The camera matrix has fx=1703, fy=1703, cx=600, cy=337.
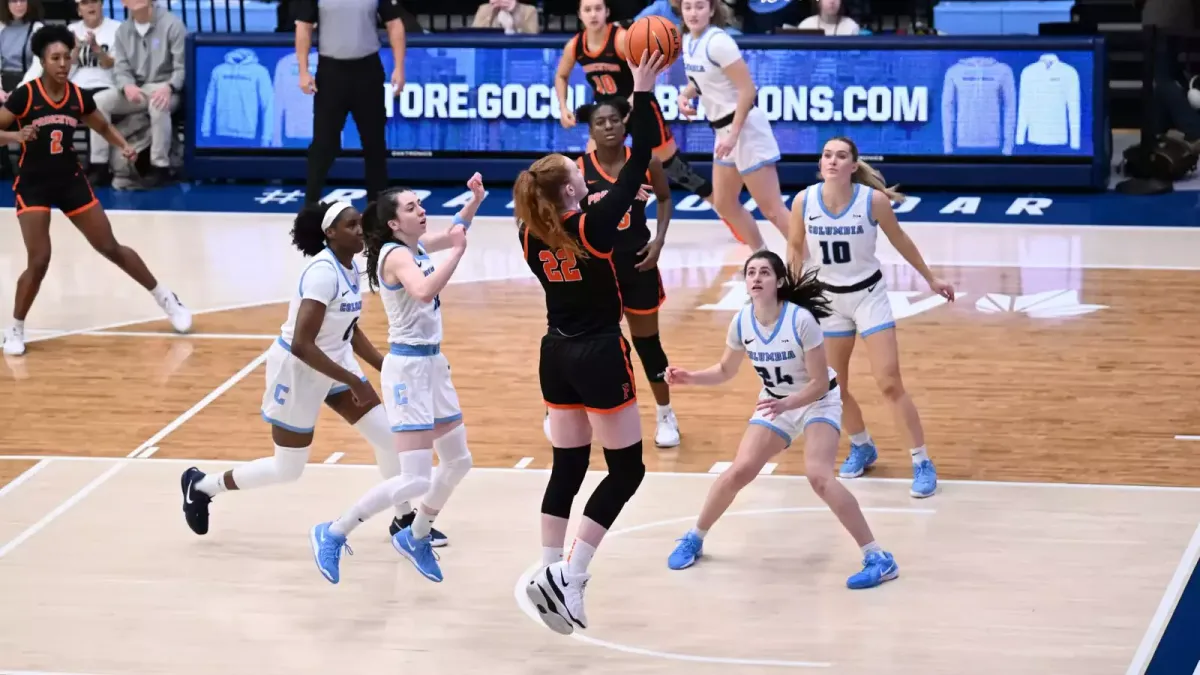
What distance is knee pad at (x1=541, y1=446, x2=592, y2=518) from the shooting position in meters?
6.05

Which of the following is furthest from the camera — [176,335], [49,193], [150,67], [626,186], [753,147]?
[150,67]

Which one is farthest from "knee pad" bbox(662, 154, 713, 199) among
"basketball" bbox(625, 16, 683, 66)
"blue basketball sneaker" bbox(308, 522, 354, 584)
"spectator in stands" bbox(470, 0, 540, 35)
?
"blue basketball sneaker" bbox(308, 522, 354, 584)

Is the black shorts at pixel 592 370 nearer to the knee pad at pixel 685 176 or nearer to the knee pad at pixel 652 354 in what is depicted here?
the knee pad at pixel 652 354

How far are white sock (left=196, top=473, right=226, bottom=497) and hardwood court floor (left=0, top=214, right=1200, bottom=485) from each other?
3.65 feet

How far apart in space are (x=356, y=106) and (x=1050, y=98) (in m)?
5.65

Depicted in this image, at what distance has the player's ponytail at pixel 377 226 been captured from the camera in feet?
21.0

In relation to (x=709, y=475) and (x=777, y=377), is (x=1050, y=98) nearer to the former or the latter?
(x=709, y=475)

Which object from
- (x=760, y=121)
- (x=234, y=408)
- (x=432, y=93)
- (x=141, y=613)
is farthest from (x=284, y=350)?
(x=432, y=93)

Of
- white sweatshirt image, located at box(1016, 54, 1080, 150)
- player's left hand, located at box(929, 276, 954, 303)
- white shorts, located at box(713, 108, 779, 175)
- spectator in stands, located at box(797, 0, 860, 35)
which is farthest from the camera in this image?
spectator in stands, located at box(797, 0, 860, 35)

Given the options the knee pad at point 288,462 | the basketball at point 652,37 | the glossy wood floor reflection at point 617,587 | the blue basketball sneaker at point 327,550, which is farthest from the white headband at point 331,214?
the basketball at point 652,37

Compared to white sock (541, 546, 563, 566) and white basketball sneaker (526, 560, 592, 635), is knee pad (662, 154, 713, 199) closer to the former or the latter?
white sock (541, 546, 563, 566)

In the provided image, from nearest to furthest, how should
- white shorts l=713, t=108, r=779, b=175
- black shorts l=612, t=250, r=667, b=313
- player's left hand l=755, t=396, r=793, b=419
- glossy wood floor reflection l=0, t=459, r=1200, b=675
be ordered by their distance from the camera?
1. glossy wood floor reflection l=0, t=459, r=1200, b=675
2. player's left hand l=755, t=396, r=793, b=419
3. black shorts l=612, t=250, r=667, b=313
4. white shorts l=713, t=108, r=779, b=175

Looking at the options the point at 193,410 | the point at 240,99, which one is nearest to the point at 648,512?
the point at 193,410

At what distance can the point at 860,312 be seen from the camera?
737 cm
